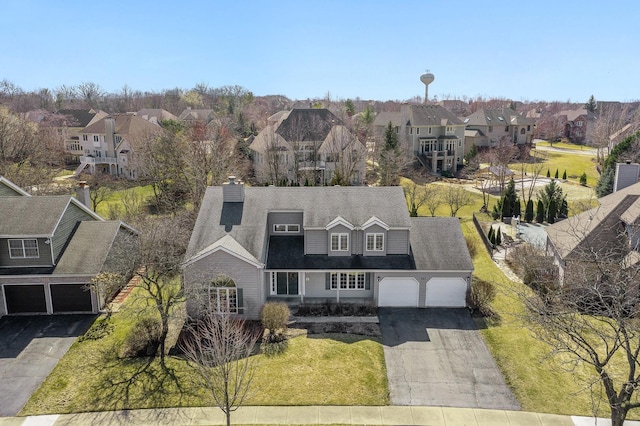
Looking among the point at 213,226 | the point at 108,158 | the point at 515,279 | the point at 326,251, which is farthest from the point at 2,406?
the point at 108,158

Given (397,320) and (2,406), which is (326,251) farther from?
(2,406)

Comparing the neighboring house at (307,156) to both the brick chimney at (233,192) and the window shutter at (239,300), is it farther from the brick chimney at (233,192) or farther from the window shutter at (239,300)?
the window shutter at (239,300)

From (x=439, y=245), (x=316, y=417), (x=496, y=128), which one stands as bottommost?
(x=316, y=417)

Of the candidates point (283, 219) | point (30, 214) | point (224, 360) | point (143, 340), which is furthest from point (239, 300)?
point (30, 214)

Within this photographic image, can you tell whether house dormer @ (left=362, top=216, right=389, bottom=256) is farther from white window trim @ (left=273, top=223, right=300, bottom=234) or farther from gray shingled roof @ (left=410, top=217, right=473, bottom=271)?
white window trim @ (left=273, top=223, right=300, bottom=234)

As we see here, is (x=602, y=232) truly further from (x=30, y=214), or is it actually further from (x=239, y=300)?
(x=30, y=214)

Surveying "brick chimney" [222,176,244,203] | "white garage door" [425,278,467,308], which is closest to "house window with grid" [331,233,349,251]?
"white garage door" [425,278,467,308]
